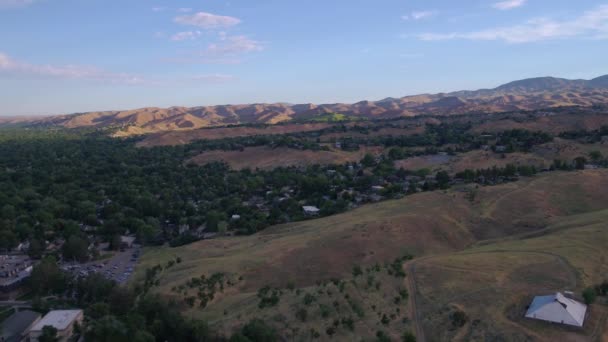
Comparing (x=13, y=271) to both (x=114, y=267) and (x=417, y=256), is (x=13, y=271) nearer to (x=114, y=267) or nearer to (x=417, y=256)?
(x=114, y=267)

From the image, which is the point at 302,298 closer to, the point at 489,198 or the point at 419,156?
the point at 489,198

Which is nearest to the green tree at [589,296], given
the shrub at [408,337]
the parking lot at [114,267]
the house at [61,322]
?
the shrub at [408,337]

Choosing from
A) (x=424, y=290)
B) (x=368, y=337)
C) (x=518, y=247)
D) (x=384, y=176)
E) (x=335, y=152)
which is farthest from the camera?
(x=335, y=152)

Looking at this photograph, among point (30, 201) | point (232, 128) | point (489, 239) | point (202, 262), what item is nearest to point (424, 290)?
point (489, 239)

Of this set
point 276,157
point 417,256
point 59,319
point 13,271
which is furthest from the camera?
point 276,157

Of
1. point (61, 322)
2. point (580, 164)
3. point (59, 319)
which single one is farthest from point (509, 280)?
point (580, 164)

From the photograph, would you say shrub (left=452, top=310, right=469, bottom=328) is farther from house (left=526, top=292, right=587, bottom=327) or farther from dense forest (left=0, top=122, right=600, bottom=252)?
dense forest (left=0, top=122, right=600, bottom=252)
